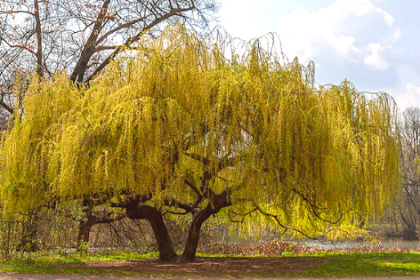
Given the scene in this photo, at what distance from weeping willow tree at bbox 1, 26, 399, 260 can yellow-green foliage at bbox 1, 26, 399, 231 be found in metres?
0.02

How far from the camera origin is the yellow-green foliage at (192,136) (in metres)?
7.25

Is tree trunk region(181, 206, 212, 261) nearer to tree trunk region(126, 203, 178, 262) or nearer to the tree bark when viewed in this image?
the tree bark

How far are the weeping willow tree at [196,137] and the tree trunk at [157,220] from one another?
100cm

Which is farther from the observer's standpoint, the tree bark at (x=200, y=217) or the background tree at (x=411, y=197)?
the background tree at (x=411, y=197)

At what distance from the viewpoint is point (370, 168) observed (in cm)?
899

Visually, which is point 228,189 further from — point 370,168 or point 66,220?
point 66,220

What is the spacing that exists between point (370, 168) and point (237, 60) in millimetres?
3724

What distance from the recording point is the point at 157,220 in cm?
1007

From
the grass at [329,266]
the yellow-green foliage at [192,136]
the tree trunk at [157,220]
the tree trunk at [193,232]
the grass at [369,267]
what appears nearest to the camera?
the yellow-green foliage at [192,136]

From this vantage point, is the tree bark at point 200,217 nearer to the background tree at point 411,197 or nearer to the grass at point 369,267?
the grass at point 369,267

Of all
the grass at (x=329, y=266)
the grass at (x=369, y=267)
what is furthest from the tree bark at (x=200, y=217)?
the grass at (x=369, y=267)

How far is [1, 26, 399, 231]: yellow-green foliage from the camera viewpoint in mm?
7254

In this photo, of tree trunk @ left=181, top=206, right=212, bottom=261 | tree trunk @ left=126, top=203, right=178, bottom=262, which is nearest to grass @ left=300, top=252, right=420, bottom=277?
tree trunk @ left=181, top=206, right=212, bottom=261

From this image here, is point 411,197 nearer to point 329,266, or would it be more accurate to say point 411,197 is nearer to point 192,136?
point 329,266
